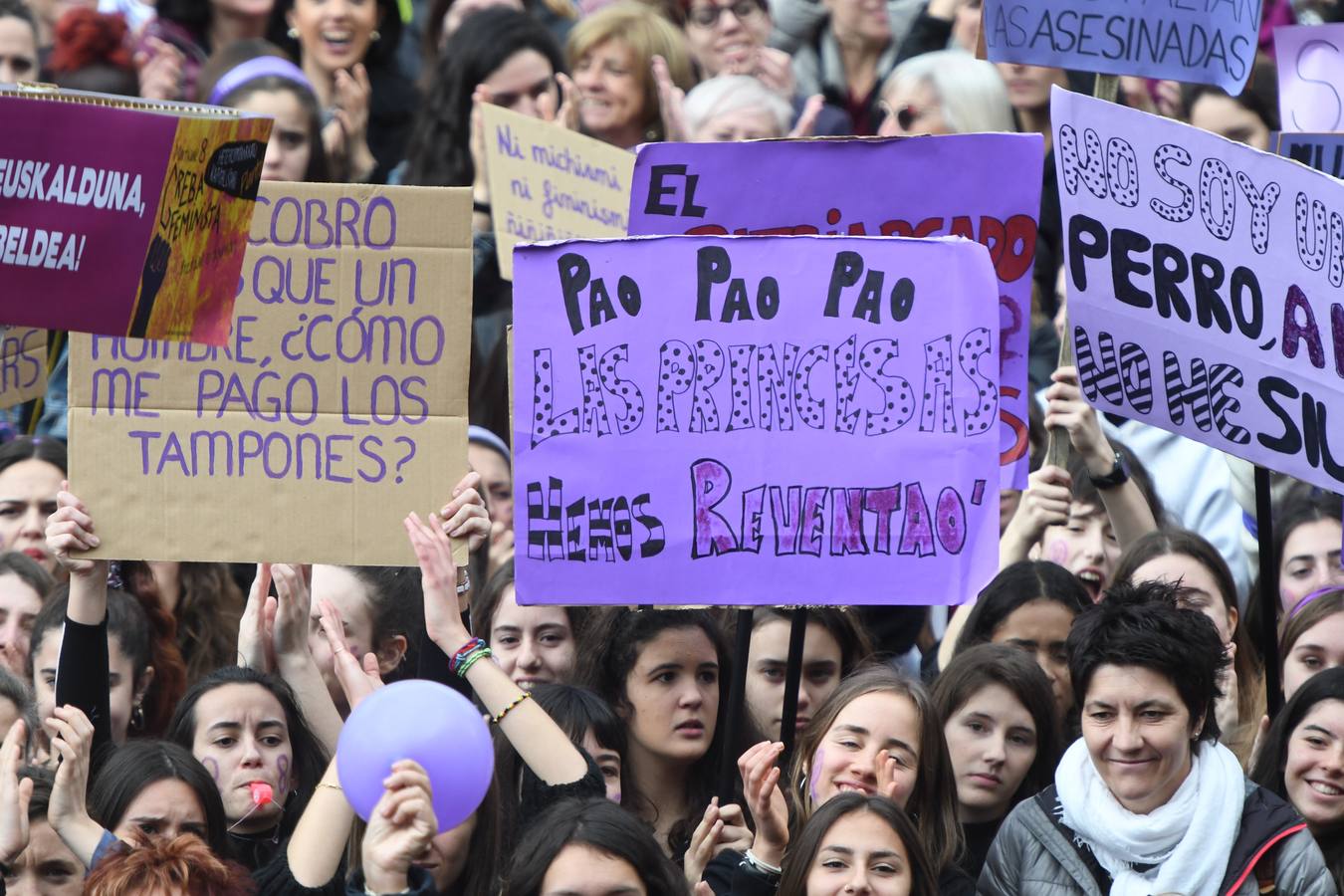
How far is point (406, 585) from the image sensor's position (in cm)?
707

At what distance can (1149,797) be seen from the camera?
5.50 metres

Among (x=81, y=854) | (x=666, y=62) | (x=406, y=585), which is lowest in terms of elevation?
(x=81, y=854)

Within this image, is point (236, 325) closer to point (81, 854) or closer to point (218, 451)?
point (218, 451)

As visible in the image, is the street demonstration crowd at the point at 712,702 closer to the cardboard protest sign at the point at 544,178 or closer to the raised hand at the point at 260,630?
the raised hand at the point at 260,630

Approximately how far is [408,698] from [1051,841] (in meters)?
1.73

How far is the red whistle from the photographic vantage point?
20.0ft

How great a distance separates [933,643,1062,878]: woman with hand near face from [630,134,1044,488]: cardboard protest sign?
62cm

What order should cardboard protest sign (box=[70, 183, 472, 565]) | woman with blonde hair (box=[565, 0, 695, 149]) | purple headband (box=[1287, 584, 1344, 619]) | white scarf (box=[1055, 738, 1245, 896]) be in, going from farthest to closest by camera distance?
woman with blonde hair (box=[565, 0, 695, 149]), purple headband (box=[1287, 584, 1344, 619]), cardboard protest sign (box=[70, 183, 472, 565]), white scarf (box=[1055, 738, 1245, 896])

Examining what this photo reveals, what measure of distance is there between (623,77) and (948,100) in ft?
4.48

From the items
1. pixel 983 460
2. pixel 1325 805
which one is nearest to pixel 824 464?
pixel 983 460

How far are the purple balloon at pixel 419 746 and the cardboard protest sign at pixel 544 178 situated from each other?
424 cm

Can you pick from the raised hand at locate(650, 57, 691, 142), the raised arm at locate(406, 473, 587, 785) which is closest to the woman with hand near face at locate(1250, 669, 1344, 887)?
the raised arm at locate(406, 473, 587, 785)

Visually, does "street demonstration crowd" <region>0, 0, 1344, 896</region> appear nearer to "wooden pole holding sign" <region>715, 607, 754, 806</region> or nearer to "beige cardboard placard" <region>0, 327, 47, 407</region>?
"wooden pole holding sign" <region>715, 607, 754, 806</region>

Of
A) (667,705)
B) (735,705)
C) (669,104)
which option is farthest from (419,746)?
(669,104)
